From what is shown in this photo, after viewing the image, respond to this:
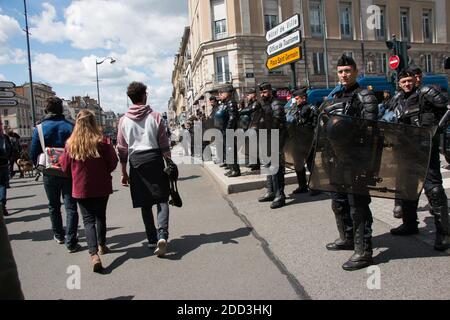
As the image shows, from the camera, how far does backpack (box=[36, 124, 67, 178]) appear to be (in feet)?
15.7

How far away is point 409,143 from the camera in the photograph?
351 cm

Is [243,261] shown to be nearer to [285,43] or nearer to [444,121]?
[444,121]

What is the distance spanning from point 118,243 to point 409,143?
3.61 meters

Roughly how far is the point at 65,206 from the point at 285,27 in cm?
720

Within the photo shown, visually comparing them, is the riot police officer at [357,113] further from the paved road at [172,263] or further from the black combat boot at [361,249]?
the paved road at [172,263]

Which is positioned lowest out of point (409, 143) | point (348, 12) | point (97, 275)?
point (97, 275)

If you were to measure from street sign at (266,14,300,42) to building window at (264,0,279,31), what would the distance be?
1058 inches

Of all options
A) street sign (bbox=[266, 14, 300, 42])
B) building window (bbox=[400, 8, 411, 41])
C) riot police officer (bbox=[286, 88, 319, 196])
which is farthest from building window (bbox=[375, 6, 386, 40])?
riot police officer (bbox=[286, 88, 319, 196])

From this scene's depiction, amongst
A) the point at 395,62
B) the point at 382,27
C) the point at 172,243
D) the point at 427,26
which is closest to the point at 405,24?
the point at 427,26

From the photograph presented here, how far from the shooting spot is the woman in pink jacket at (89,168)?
13.8ft

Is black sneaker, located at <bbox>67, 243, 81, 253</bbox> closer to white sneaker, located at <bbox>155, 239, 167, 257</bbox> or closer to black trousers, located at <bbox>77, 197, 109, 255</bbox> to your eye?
black trousers, located at <bbox>77, 197, 109, 255</bbox>

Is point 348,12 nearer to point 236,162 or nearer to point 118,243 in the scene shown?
point 236,162

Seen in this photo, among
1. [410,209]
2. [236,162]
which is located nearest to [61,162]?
[410,209]

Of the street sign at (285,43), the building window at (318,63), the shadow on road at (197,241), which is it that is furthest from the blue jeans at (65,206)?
the building window at (318,63)
